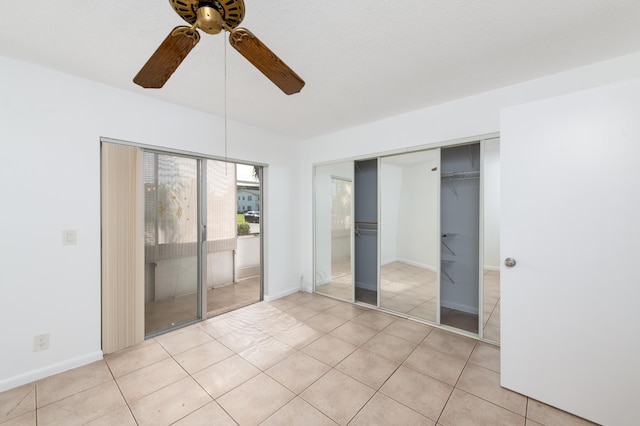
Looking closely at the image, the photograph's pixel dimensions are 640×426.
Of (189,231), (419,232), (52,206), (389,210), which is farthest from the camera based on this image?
(389,210)

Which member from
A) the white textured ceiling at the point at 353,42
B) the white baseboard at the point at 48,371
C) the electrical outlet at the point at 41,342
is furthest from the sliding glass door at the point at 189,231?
the white textured ceiling at the point at 353,42

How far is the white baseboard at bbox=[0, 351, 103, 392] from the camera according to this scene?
77.0 inches

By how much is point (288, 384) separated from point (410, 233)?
2292 mm

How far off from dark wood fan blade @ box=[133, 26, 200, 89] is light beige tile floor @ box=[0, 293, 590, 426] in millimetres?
2087

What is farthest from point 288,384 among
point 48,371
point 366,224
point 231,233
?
point 366,224

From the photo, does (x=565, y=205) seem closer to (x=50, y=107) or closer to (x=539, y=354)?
(x=539, y=354)

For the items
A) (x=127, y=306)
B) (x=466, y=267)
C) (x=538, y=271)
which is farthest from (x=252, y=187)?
(x=538, y=271)

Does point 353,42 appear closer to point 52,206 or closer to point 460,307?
point 52,206

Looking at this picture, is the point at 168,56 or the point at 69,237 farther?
the point at 69,237

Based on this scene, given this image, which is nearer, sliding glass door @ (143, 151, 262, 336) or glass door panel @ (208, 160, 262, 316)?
sliding glass door @ (143, 151, 262, 336)

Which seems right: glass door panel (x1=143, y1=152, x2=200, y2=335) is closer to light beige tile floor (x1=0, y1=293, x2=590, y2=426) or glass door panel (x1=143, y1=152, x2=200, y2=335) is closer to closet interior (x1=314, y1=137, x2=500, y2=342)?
light beige tile floor (x1=0, y1=293, x2=590, y2=426)

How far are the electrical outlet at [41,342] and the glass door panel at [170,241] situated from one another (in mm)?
764

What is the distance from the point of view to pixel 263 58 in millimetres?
1269

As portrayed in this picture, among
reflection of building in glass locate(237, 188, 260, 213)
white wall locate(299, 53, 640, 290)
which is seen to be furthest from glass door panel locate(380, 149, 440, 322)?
reflection of building in glass locate(237, 188, 260, 213)
